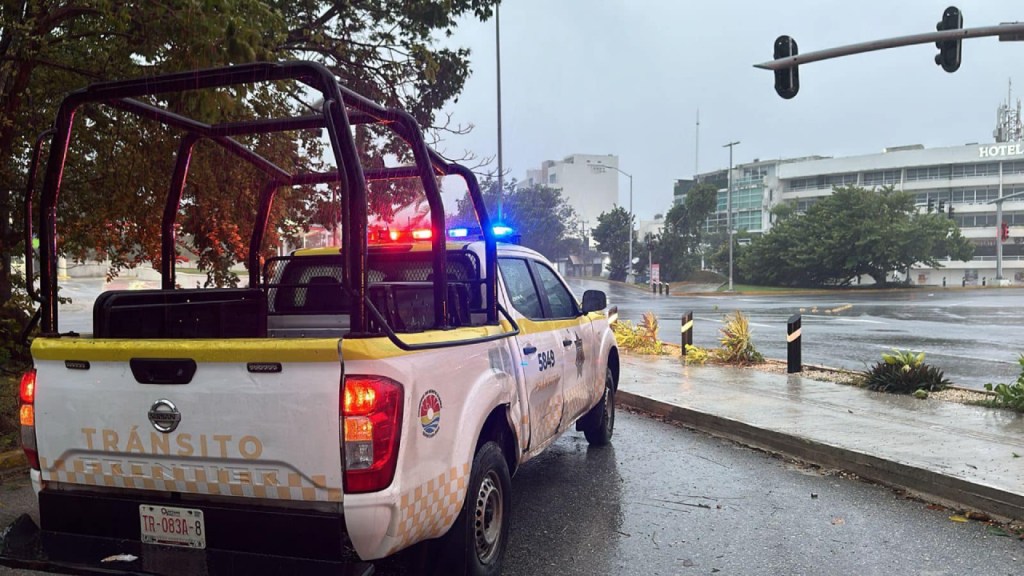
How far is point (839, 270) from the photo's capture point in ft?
181

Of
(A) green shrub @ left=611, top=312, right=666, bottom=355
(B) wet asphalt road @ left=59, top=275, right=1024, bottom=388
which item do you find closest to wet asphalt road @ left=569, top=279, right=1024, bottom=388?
(B) wet asphalt road @ left=59, top=275, right=1024, bottom=388

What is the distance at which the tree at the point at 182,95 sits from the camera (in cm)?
648

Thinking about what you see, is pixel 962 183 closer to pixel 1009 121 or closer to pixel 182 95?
pixel 1009 121

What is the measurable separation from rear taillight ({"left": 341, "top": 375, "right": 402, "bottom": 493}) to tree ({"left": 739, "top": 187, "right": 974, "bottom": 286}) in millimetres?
54957

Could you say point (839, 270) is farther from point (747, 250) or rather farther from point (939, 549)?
point (939, 549)

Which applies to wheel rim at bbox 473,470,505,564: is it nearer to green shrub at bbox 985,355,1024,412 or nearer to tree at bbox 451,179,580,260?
Answer: green shrub at bbox 985,355,1024,412

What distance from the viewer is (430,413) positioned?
3.11 meters

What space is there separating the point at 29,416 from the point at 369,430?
1.64 m

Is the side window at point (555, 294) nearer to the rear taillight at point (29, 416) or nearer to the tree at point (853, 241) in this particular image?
the rear taillight at point (29, 416)

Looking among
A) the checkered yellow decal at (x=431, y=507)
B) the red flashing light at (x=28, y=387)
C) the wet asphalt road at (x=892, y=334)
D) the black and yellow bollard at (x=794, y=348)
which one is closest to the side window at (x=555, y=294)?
the checkered yellow decal at (x=431, y=507)

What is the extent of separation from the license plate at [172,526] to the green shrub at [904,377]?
8.51 m

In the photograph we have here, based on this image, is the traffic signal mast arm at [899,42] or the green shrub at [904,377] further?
the traffic signal mast arm at [899,42]

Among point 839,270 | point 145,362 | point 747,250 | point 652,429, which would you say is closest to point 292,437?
point 145,362

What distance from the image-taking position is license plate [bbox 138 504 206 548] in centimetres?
300
